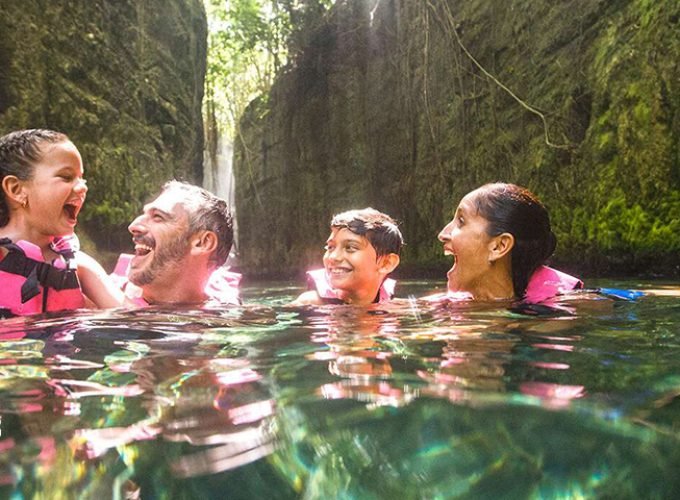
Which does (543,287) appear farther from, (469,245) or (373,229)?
(373,229)

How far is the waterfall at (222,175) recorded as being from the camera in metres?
18.3

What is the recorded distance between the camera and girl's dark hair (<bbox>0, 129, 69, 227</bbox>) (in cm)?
334

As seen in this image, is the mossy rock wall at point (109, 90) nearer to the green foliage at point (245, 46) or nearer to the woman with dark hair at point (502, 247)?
the green foliage at point (245, 46)

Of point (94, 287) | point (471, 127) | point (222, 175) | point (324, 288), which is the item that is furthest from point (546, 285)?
point (222, 175)

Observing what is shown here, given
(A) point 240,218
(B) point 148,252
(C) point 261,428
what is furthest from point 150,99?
(C) point 261,428

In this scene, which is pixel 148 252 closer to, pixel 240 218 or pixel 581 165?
pixel 581 165

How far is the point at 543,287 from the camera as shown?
12.5 ft

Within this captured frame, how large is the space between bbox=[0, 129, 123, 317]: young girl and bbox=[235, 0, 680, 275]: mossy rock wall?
6655mm

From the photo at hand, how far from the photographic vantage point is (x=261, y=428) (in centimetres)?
113

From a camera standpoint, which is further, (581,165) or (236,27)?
(236,27)

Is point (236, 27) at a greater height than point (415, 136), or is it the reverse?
point (236, 27)

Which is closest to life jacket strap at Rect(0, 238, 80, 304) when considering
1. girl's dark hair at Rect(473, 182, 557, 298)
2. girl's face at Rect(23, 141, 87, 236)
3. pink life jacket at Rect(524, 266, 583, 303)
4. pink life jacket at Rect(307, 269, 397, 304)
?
girl's face at Rect(23, 141, 87, 236)

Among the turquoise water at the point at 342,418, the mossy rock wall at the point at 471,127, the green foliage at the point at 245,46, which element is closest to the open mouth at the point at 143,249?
the turquoise water at the point at 342,418

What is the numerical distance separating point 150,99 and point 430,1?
5.65 metres
